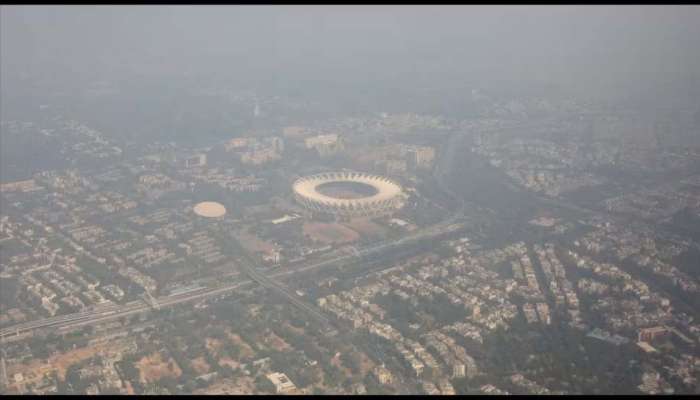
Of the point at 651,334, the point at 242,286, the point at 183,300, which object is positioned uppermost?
the point at 651,334

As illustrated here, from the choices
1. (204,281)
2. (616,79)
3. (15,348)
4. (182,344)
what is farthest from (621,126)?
(15,348)

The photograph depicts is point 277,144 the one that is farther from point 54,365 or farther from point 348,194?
point 54,365

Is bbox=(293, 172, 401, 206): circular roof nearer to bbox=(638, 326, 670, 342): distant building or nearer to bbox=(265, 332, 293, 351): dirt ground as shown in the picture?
bbox=(265, 332, 293, 351): dirt ground

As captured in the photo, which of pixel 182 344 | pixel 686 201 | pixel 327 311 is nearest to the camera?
A: pixel 182 344

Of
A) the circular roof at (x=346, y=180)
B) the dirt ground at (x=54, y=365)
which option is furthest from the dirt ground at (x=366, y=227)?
the dirt ground at (x=54, y=365)

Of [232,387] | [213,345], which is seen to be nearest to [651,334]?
[232,387]

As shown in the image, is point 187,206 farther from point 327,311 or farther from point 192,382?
point 192,382

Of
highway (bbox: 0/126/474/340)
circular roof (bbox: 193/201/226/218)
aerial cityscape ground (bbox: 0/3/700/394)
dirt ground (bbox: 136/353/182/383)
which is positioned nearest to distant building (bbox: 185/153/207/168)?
aerial cityscape ground (bbox: 0/3/700/394)
